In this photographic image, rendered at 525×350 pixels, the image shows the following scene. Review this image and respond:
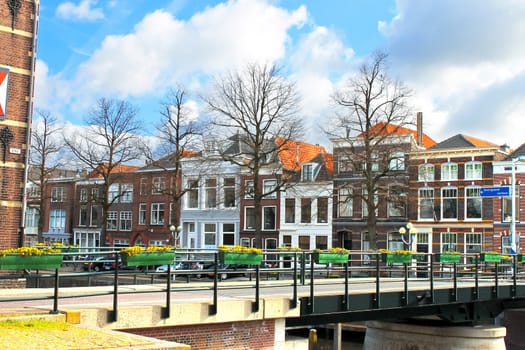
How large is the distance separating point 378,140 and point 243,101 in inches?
330

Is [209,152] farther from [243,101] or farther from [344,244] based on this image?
[344,244]

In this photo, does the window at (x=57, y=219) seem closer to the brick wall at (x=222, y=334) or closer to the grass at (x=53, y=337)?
the brick wall at (x=222, y=334)

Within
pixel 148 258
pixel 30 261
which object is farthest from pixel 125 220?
pixel 30 261

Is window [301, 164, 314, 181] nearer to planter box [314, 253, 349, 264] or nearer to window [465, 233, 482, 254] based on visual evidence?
window [465, 233, 482, 254]

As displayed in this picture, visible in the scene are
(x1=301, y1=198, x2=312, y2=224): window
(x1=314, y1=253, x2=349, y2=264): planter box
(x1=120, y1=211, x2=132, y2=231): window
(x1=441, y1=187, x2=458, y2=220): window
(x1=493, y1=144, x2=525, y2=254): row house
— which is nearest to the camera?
(x1=314, y1=253, x2=349, y2=264): planter box

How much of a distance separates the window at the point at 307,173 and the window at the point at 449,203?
35.4 ft

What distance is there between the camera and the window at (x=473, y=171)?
145ft

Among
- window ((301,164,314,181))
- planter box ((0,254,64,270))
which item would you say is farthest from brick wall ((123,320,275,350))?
window ((301,164,314,181))

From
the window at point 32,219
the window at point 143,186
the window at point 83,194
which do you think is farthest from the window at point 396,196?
the window at point 32,219

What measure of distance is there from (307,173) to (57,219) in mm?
30711

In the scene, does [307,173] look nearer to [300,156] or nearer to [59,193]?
[300,156]

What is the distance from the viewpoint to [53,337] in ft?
23.7

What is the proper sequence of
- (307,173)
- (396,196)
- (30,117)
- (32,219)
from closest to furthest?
(30,117), (396,196), (307,173), (32,219)

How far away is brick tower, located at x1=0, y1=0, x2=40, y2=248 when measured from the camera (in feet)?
56.2
